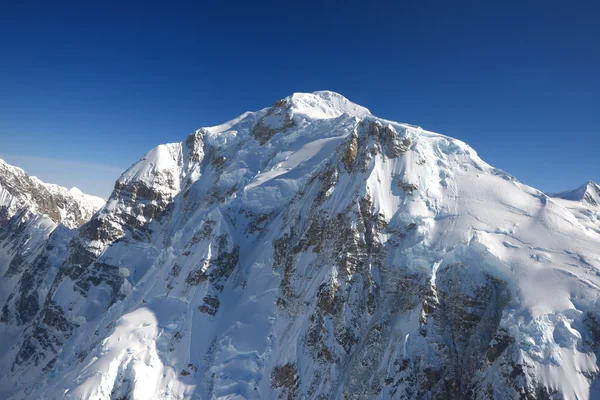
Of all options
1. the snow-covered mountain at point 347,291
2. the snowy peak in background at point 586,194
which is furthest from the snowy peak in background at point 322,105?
the snowy peak in background at point 586,194

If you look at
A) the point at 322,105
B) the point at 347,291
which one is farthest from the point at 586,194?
the point at 322,105

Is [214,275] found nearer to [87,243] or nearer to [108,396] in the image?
[108,396]

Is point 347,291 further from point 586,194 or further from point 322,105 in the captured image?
point 322,105

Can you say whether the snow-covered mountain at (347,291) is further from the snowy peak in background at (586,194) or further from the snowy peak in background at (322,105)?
the snowy peak in background at (322,105)

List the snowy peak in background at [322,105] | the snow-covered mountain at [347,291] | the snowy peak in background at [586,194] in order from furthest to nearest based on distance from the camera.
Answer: the snowy peak in background at [322,105]
the snowy peak in background at [586,194]
the snow-covered mountain at [347,291]

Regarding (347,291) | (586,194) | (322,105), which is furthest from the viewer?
(322,105)

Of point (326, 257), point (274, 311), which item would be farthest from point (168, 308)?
point (326, 257)

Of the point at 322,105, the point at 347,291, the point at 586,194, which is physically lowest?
the point at 347,291

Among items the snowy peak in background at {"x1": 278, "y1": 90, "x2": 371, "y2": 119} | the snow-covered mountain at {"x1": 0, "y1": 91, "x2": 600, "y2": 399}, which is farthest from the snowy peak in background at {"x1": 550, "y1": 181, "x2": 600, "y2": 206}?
the snowy peak in background at {"x1": 278, "y1": 90, "x2": 371, "y2": 119}

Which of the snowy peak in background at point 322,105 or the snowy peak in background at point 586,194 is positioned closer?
the snowy peak in background at point 586,194
